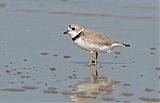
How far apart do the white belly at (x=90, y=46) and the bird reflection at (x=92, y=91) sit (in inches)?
45.6

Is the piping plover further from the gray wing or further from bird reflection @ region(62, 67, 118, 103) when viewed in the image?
bird reflection @ region(62, 67, 118, 103)

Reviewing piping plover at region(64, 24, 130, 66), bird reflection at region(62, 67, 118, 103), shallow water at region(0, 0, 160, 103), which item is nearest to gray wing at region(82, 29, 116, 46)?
piping plover at region(64, 24, 130, 66)

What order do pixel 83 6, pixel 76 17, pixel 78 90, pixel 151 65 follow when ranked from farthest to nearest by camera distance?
pixel 83 6 → pixel 76 17 → pixel 151 65 → pixel 78 90

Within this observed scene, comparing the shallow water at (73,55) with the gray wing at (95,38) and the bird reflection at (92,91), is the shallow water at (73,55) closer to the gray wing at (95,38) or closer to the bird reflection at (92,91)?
the bird reflection at (92,91)

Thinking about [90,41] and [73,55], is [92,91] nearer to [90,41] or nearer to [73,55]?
[90,41]

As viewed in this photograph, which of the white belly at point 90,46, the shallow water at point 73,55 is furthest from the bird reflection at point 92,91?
the white belly at point 90,46

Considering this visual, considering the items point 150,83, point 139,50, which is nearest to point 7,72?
point 150,83

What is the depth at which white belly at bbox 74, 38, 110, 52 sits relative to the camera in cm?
1024

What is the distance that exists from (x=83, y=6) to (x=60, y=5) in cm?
67

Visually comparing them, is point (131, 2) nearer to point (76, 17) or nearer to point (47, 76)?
point (76, 17)

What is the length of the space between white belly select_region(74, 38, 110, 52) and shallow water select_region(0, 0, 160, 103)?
0.26m

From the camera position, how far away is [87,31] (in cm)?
1037

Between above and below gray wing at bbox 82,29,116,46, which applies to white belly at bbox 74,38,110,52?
below

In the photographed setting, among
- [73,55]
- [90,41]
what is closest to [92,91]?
[90,41]
